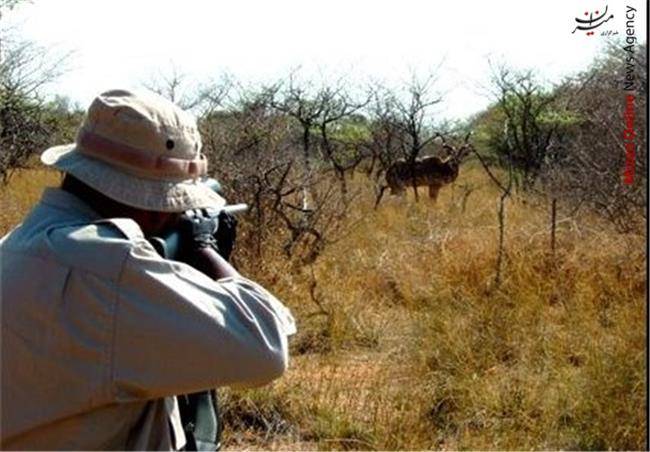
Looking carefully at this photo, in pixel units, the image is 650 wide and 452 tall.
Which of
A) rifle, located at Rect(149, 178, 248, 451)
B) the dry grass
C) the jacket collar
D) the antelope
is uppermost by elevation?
the jacket collar

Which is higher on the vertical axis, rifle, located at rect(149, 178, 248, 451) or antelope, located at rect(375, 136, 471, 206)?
rifle, located at rect(149, 178, 248, 451)

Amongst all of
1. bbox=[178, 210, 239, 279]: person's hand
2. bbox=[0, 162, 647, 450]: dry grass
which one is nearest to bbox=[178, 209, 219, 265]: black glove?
bbox=[178, 210, 239, 279]: person's hand

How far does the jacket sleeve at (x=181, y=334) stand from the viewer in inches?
46.8

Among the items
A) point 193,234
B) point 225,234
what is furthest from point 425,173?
point 193,234

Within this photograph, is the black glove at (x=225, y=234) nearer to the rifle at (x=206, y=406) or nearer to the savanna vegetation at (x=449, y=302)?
the rifle at (x=206, y=406)

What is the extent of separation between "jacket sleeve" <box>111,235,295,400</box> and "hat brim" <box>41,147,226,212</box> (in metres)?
0.08

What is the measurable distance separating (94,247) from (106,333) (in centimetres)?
11

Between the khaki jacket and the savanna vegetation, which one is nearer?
the khaki jacket

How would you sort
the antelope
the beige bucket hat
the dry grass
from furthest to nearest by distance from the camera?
1. the antelope
2. the dry grass
3. the beige bucket hat

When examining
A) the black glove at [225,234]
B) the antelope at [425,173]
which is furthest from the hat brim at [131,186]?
the antelope at [425,173]

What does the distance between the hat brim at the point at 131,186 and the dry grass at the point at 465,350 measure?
2.36m

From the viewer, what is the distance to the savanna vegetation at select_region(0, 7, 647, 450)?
144 inches

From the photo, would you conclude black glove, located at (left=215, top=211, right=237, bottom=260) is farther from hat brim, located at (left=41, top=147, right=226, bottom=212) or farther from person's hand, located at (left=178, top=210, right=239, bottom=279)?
hat brim, located at (left=41, top=147, right=226, bottom=212)

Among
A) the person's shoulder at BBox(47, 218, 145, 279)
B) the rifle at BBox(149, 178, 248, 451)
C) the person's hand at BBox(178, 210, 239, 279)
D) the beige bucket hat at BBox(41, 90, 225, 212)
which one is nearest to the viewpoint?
the person's shoulder at BBox(47, 218, 145, 279)
